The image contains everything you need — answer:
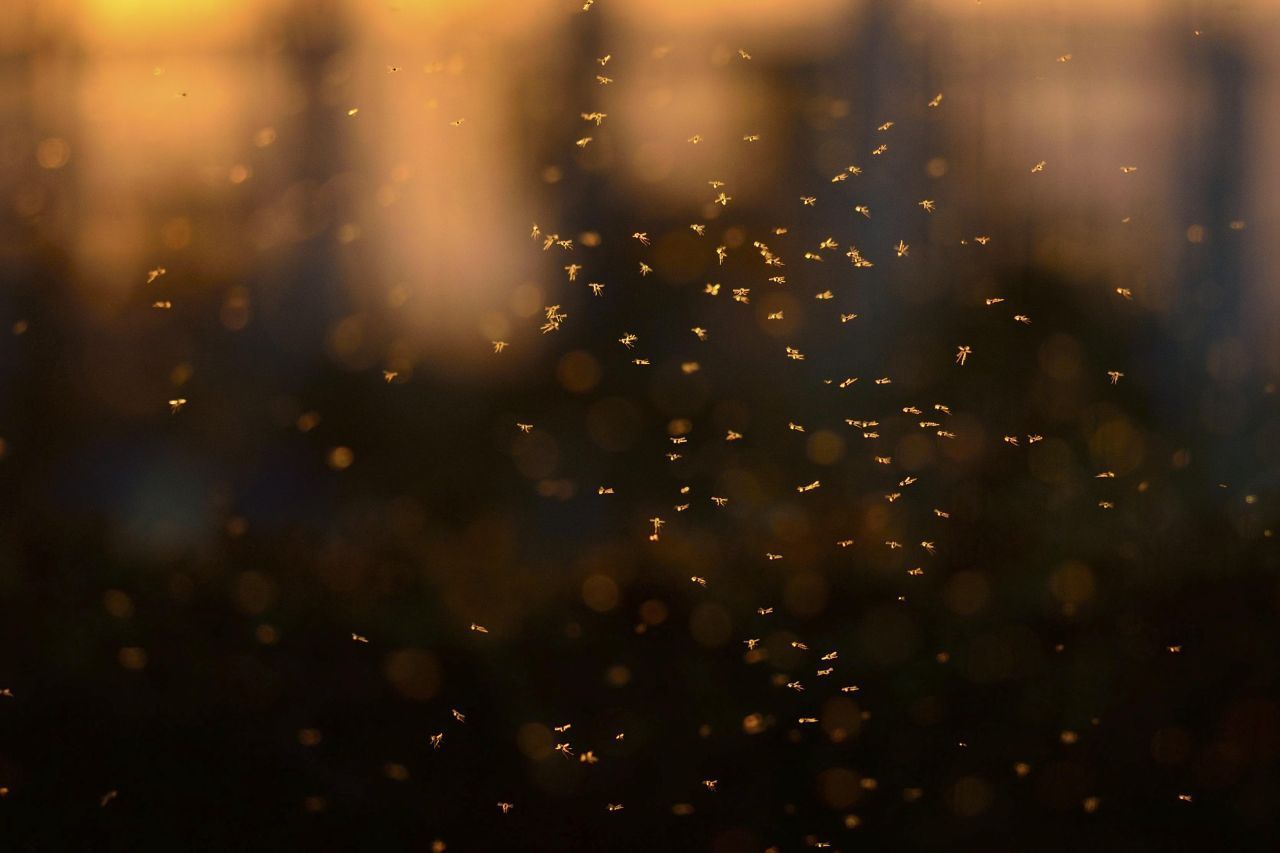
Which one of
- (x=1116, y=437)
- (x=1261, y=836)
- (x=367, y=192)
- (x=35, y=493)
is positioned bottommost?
(x=1261, y=836)

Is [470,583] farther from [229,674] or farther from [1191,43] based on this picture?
[1191,43]

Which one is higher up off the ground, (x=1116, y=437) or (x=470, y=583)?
(x=1116, y=437)

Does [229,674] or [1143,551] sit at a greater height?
[1143,551]

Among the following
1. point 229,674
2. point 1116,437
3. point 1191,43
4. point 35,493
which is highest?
point 1191,43

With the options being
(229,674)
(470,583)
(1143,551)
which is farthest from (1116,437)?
(229,674)

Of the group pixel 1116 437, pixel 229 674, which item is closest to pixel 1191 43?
pixel 1116 437
